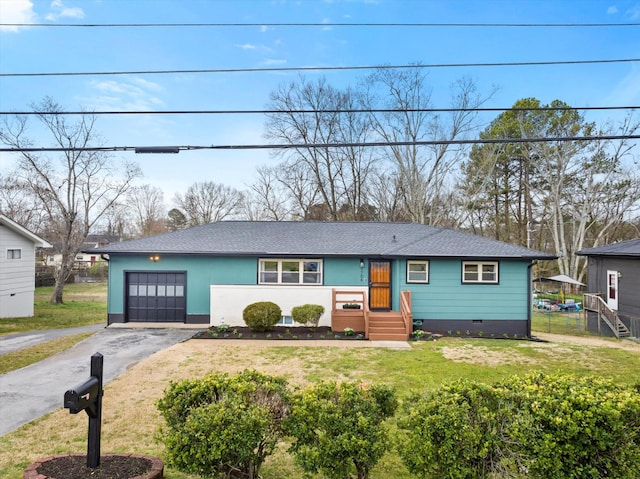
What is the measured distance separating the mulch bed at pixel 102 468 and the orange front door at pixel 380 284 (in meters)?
10.5

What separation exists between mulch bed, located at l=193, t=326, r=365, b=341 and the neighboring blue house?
42 cm

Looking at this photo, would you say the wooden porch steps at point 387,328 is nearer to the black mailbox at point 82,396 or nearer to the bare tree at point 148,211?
the black mailbox at point 82,396

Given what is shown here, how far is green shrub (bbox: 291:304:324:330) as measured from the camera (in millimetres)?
12555

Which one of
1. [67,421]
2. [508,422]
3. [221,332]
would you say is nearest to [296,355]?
[221,332]

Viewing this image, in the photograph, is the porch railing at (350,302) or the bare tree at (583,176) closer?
the porch railing at (350,302)

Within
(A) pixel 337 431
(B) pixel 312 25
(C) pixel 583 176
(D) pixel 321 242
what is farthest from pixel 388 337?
(C) pixel 583 176

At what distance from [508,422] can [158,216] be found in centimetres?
4199

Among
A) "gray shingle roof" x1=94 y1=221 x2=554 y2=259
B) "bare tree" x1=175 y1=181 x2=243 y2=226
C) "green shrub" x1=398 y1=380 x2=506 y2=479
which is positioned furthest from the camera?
"bare tree" x1=175 y1=181 x2=243 y2=226

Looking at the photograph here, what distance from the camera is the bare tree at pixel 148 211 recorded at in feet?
128

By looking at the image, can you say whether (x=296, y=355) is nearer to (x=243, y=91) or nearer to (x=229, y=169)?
(x=243, y=91)

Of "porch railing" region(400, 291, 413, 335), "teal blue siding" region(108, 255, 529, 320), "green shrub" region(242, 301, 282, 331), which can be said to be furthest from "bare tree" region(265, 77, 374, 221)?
"green shrub" region(242, 301, 282, 331)

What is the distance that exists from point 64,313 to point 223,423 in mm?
19323

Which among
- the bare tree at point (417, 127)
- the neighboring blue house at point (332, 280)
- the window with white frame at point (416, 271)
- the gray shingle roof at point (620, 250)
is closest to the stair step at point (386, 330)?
the neighboring blue house at point (332, 280)

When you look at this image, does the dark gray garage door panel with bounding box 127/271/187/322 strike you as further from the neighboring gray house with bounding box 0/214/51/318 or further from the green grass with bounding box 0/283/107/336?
the neighboring gray house with bounding box 0/214/51/318
